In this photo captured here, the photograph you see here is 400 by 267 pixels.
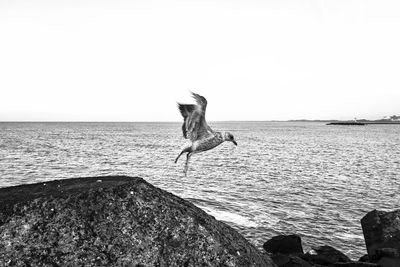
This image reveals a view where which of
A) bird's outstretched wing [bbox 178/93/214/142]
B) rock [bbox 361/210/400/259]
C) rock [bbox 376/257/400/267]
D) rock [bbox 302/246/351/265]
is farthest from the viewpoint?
rock [bbox 361/210/400/259]

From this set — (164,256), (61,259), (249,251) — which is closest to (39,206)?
(61,259)

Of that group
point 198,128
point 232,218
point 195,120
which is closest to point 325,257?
point 198,128

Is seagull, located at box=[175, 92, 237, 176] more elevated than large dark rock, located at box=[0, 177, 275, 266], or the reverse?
seagull, located at box=[175, 92, 237, 176]

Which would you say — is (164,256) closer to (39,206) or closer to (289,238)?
(39,206)

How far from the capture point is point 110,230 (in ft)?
16.1

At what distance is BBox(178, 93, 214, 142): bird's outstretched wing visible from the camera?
7213 millimetres

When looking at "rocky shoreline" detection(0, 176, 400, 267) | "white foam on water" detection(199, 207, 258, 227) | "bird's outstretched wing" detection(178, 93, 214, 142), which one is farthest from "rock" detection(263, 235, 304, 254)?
"rocky shoreline" detection(0, 176, 400, 267)

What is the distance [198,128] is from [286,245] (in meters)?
6.94

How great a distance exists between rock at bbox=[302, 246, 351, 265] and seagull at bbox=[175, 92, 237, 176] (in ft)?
17.5

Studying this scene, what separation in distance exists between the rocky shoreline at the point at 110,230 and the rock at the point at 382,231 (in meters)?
7.29

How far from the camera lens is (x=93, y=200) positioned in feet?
16.9

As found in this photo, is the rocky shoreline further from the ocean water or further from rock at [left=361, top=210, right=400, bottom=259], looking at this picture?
the ocean water

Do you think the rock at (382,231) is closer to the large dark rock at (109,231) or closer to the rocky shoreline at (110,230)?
the rocky shoreline at (110,230)

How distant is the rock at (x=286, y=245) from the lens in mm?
12219
